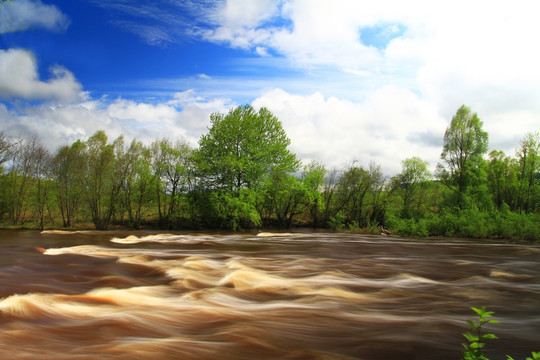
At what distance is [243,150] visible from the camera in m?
34.1

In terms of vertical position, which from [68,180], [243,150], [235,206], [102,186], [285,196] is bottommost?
[235,206]

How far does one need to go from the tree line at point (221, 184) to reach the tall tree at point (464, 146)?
105mm

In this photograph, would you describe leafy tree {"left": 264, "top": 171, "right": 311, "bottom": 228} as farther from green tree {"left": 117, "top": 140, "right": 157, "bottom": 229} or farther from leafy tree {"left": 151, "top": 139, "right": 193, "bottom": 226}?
green tree {"left": 117, "top": 140, "right": 157, "bottom": 229}

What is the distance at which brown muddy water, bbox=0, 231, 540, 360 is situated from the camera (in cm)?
391

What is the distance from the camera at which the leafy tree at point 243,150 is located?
1304 inches

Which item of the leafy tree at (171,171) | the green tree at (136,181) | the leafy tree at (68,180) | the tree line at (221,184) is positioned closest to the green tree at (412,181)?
the tree line at (221,184)

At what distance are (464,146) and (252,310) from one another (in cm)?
4023

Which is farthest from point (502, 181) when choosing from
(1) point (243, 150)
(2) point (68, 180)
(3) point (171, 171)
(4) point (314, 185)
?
(2) point (68, 180)

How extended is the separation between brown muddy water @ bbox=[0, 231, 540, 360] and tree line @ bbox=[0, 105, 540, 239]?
69.6 ft

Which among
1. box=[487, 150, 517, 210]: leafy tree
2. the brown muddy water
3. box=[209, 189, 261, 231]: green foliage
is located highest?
box=[487, 150, 517, 210]: leafy tree

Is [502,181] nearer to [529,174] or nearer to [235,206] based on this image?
[529,174]

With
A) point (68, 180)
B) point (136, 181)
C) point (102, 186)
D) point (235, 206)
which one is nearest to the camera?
point (235, 206)

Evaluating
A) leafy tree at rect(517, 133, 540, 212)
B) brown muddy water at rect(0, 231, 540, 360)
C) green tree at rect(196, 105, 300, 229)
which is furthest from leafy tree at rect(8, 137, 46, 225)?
leafy tree at rect(517, 133, 540, 212)

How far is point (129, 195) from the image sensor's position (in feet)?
121
